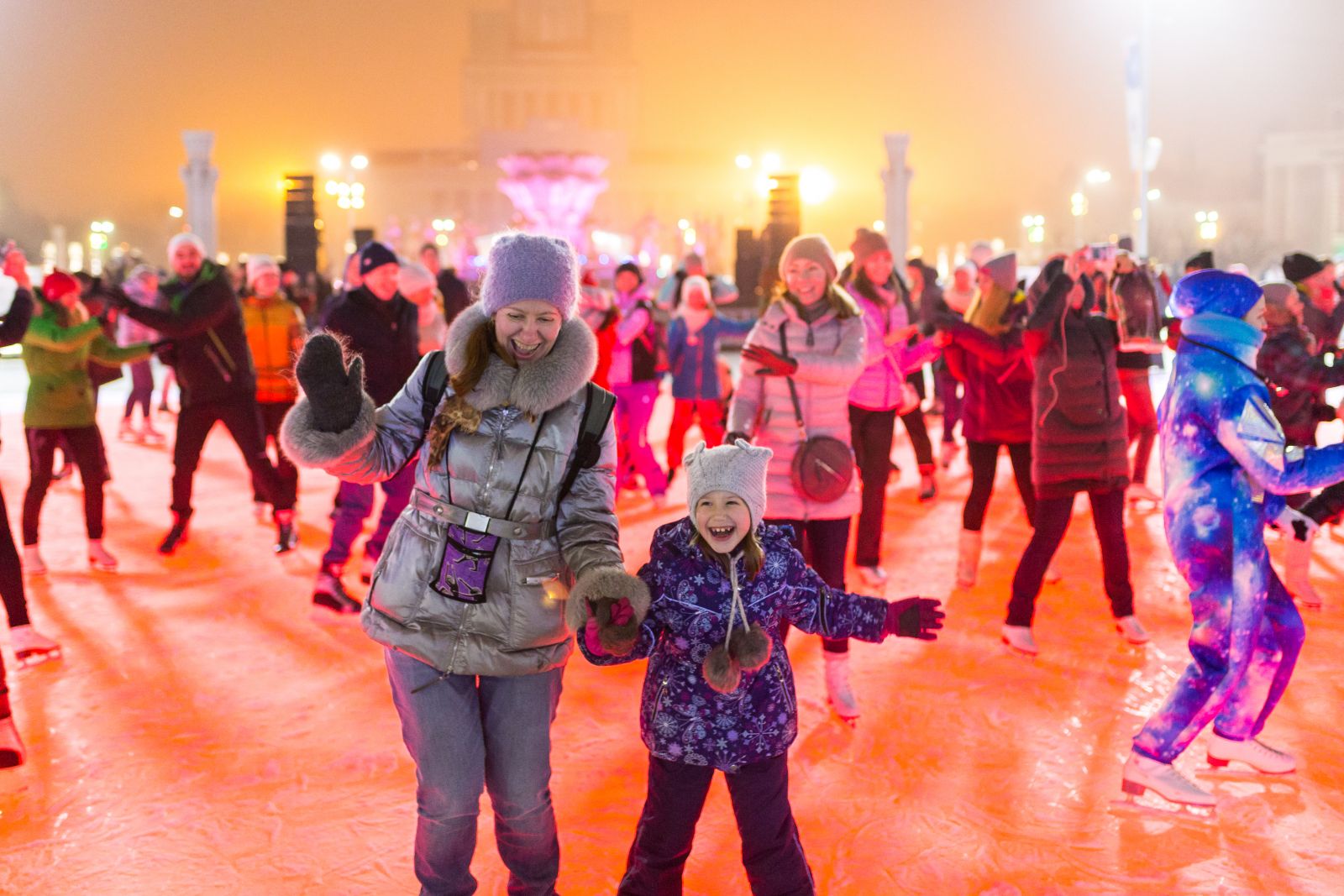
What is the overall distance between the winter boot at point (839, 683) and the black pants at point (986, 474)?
200 centimetres

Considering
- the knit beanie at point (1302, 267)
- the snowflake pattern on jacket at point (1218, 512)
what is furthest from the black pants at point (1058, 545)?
the knit beanie at point (1302, 267)

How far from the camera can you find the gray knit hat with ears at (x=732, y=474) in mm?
2709

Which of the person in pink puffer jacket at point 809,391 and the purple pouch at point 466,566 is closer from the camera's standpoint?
the purple pouch at point 466,566

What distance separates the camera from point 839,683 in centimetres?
449

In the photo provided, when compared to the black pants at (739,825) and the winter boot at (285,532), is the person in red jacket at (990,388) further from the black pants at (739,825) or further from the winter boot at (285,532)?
the winter boot at (285,532)

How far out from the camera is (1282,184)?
2446 inches

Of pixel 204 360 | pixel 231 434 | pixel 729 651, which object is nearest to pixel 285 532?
pixel 231 434

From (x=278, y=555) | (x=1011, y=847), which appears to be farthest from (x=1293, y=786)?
(x=278, y=555)

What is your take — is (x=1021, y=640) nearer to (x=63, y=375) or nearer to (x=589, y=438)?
(x=589, y=438)

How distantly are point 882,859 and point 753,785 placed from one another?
0.86 m

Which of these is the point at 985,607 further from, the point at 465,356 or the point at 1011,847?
the point at 465,356

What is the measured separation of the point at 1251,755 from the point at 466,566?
289cm

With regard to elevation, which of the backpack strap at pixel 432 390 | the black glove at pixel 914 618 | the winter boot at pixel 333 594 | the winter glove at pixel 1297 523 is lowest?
the winter boot at pixel 333 594

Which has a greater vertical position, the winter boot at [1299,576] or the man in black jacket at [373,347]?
the man in black jacket at [373,347]
